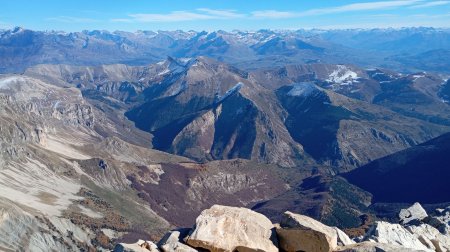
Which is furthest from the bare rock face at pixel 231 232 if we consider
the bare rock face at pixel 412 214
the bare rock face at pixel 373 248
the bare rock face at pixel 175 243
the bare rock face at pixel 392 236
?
the bare rock face at pixel 412 214

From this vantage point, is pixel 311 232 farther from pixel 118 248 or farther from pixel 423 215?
pixel 423 215

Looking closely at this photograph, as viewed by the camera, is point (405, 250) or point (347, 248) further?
point (347, 248)

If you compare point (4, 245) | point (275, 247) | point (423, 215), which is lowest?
point (4, 245)

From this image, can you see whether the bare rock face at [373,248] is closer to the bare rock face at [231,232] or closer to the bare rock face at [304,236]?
the bare rock face at [304,236]

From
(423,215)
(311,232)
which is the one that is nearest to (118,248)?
(311,232)

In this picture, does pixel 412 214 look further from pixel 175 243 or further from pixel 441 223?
pixel 175 243

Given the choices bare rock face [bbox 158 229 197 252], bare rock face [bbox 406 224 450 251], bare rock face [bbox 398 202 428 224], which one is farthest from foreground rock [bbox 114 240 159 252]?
bare rock face [bbox 398 202 428 224]

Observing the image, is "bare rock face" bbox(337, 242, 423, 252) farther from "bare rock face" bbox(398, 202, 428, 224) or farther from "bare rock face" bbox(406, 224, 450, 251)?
"bare rock face" bbox(398, 202, 428, 224)
